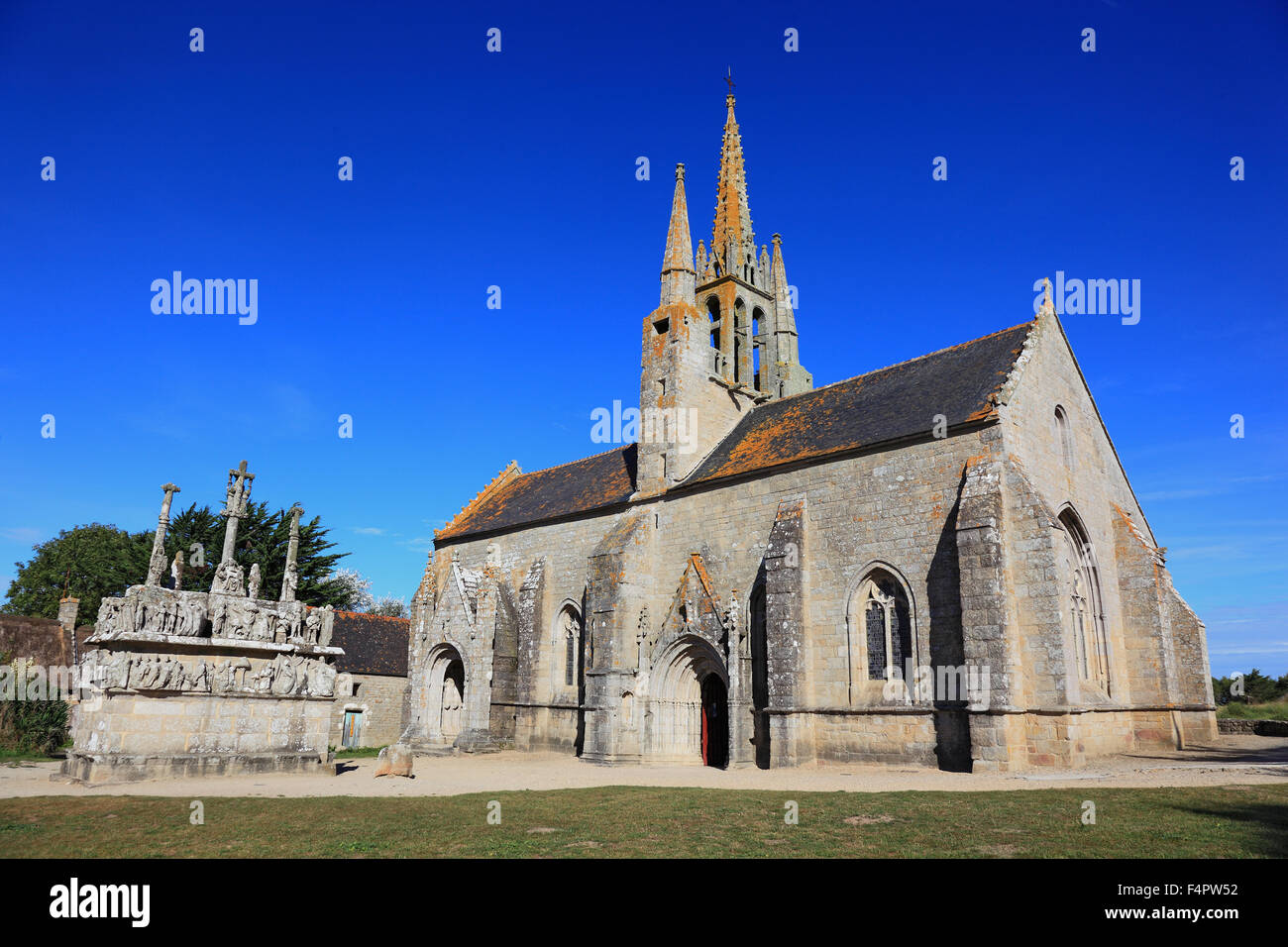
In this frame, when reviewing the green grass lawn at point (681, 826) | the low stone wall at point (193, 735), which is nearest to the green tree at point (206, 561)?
the low stone wall at point (193, 735)

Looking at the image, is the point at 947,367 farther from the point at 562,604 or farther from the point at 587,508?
the point at 562,604

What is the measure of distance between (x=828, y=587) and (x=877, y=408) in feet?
17.2

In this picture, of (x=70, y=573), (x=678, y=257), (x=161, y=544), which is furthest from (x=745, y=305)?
(x=70, y=573)

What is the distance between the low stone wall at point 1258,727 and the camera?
2517cm

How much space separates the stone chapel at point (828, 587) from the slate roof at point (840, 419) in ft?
0.34

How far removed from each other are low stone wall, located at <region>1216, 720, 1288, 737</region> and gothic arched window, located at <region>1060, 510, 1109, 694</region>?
9437 mm

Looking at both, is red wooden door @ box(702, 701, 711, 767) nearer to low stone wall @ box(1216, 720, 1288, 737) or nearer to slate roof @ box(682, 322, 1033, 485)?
slate roof @ box(682, 322, 1033, 485)

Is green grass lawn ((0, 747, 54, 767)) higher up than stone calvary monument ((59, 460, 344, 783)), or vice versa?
stone calvary monument ((59, 460, 344, 783))

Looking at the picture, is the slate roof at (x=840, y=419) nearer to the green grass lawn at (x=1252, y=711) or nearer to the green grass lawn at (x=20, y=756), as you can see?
the green grass lawn at (x=20, y=756)

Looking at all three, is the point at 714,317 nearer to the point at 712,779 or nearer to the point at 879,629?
the point at 879,629

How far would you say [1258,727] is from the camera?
2605cm

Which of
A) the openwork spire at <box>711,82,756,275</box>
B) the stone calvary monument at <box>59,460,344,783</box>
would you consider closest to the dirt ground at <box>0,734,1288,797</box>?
the stone calvary monument at <box>59,460,344,783</box>

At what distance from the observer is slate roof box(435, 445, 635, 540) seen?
28.4 m
